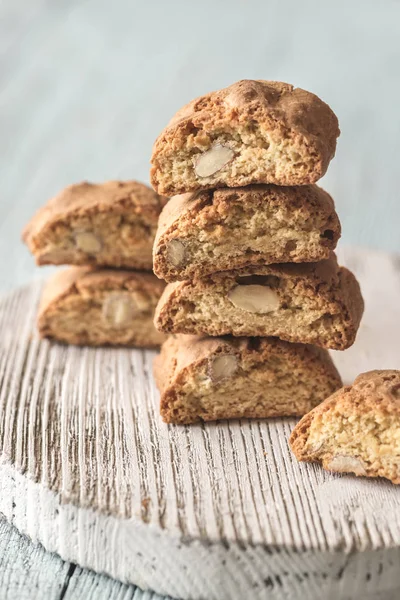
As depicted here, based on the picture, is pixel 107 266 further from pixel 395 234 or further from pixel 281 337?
pixel 395 234

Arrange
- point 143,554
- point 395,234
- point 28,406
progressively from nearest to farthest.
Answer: point 143,554
point 28,406
point 395,234

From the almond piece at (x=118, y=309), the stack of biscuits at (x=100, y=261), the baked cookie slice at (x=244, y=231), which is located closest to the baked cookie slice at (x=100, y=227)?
the stack of biscuits at (x=100, y=261)

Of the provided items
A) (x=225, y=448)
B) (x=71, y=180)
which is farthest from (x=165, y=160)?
(x=71, y=180)

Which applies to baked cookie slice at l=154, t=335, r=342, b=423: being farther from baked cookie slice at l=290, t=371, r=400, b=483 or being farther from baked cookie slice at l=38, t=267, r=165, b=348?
baked cookie slice at l=38, t=267, r=165, b=348

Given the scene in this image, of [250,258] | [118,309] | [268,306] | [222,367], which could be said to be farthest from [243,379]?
[118,309]

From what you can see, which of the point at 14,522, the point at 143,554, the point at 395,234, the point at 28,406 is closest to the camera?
the point at 143,554

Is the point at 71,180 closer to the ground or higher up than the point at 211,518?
higher up
